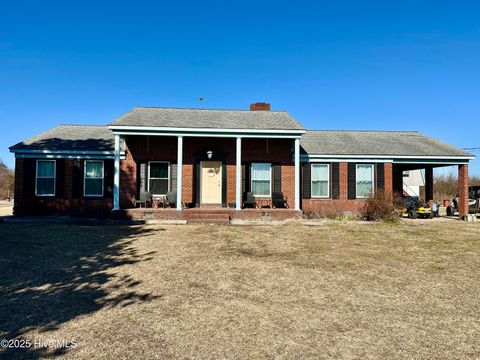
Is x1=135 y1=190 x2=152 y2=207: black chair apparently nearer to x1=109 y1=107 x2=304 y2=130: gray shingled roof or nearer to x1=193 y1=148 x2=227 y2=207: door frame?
x1=193 y1=148 x2=227 y2=207: door frame

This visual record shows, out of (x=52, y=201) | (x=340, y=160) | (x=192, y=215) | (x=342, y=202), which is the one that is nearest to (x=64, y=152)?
(x=52, y=201)

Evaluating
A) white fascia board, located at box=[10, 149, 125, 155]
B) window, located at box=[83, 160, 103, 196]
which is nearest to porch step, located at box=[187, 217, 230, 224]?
window, located at box=[83, 160, 103, 196]

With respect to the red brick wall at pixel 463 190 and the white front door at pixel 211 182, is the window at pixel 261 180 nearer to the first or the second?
the white front door at pixel 211 182

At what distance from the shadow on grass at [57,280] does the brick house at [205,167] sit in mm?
5649

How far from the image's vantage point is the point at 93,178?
1598cm

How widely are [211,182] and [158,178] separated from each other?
2682mm

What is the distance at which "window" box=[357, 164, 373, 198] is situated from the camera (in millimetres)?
17203

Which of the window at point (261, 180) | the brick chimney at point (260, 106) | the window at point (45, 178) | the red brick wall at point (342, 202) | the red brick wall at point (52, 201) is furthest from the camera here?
the brick chimney at point (260, 106)

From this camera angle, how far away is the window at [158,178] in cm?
1606

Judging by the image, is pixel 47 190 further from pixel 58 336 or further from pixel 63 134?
pixel 58 336

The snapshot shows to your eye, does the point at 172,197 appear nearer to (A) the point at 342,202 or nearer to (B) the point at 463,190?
(A) the point at 342,202

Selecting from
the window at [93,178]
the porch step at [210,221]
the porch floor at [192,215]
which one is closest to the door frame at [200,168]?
the porch floor at [192,215]

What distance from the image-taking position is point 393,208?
14562mm

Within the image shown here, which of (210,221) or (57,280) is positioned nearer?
(57,280)
